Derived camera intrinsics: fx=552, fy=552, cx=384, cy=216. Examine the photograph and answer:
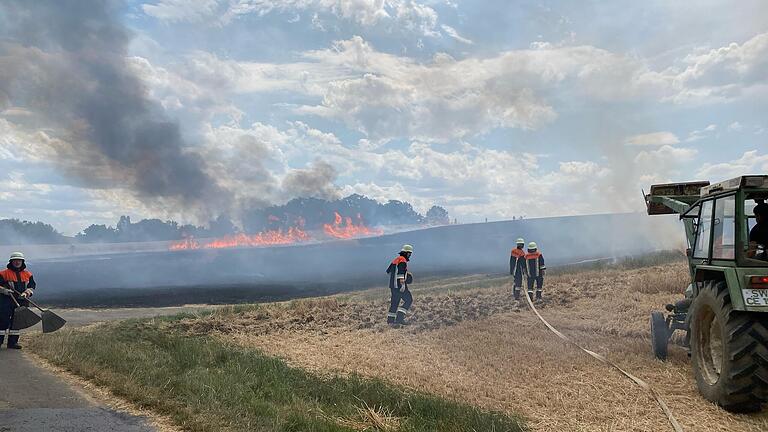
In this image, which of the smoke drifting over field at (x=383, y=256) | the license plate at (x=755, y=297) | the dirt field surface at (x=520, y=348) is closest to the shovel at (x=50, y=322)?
the dirt field surface at (x=520, y=348)

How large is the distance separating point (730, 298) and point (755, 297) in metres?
0.29

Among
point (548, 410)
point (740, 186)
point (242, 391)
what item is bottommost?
point (548, 410)

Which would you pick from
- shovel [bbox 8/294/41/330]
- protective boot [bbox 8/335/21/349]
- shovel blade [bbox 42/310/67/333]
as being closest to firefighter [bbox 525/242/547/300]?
shovel blade [bbox 42/310/67/333]

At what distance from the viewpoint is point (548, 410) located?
7.06 meters

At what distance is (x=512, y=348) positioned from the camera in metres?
10.4

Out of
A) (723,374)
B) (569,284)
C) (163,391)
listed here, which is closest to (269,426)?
(163,391)

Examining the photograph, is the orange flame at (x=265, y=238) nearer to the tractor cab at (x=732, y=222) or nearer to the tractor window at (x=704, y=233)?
the tractor window at (x=704, y=233)

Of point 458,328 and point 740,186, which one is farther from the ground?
point 740,186

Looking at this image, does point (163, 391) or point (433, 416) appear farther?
point (163, 391)

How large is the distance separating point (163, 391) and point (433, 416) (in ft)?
12.2

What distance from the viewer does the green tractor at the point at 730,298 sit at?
6250mm

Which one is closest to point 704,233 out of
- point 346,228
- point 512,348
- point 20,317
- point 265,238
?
point 512,348

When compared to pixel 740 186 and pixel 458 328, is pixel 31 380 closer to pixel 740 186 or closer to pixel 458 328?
pixel 458 328

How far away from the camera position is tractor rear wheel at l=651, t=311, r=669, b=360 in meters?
9.02
